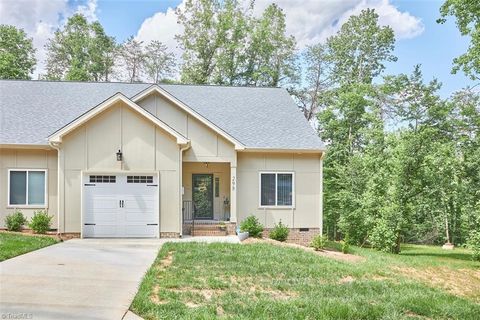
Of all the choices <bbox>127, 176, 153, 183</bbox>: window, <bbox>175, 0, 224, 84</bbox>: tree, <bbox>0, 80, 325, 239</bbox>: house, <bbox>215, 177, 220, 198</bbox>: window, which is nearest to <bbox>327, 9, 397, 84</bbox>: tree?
<bbox>175, 0, 224, 84</bbox>: tree

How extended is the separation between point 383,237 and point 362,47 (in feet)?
60.9

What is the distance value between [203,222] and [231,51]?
18.7 m

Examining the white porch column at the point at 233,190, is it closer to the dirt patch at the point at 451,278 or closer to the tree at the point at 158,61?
the dirt patch at the point at 451,278

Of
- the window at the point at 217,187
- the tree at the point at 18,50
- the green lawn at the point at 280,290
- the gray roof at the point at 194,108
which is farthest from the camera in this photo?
the tree at the point at 18,50

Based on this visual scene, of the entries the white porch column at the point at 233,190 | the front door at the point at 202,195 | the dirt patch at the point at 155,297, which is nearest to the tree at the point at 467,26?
the white porch column at the point at 233,190

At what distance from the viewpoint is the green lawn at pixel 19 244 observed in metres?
9.38

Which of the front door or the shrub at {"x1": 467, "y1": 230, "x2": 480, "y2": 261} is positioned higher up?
the front door

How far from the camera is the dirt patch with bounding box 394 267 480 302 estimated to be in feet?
31.2

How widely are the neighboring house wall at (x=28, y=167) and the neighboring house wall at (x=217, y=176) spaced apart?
203 inches

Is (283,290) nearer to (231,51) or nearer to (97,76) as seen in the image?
(231,51)

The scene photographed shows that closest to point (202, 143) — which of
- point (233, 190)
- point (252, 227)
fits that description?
point (233, 190)

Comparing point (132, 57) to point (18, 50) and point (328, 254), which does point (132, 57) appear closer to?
point (18, 50)

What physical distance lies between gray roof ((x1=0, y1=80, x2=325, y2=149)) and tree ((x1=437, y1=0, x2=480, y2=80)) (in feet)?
25.4

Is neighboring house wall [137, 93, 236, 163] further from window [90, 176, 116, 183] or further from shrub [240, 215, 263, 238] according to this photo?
window [90, 176, 116, 183]
